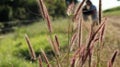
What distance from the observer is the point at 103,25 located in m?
2.47

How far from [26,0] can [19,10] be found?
9.24 ft

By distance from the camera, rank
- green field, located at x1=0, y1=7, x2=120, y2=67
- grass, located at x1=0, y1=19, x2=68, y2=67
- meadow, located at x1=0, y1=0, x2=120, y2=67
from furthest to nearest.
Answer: grass, located at x1=0, y1=19, x2=68, y2=67
green field, located at x1=0, y1=7, x2=120, y2=67
meadow, located at x1=0, y1=0, x2=120, y2=67

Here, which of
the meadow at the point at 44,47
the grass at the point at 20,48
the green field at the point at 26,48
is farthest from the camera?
the grass at the point at 20,48

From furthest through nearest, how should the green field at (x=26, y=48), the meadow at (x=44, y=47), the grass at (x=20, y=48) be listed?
the grass at (x=20, y=48), the green field at (x=26, y=48), the meadow at (x=44, y=47)

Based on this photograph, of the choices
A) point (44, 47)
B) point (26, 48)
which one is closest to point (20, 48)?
point (26, 48)

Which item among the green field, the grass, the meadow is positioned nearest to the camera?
the meadow

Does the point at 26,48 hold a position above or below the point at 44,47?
above

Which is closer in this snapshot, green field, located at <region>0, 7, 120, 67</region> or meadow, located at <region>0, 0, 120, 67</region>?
meadow, located at <region>0, 0, 120, 67</region>

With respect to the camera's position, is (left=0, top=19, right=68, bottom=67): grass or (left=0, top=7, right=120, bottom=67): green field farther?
(left=0, top=19, right=68, bottom=67): grass

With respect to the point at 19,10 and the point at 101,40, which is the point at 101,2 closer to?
the point at 101,40

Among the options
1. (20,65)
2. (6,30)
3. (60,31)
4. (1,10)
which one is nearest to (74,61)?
(20,65)

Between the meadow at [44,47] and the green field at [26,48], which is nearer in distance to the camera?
the meadow at [44,47]

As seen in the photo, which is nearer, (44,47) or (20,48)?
(20,48)

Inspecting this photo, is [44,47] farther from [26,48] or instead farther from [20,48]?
[20,48]
